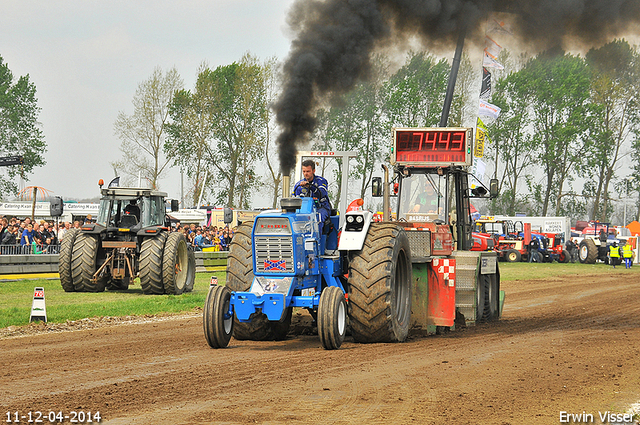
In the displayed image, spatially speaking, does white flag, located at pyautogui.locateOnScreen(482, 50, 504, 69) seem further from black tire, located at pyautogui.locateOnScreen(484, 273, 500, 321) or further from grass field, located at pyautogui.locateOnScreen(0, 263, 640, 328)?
black tire, located at pyautogui.locateOnScreen(484, 273, 500, 321)

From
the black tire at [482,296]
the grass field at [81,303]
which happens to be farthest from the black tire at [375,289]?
the grass field at [81,303]

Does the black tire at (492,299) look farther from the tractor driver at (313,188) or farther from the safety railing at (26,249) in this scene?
the safety railing at (26,249)

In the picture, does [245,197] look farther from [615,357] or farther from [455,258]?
[615,357]

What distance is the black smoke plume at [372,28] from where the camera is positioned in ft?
33.6

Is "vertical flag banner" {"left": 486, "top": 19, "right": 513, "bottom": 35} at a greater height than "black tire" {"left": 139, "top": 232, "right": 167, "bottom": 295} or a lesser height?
greater

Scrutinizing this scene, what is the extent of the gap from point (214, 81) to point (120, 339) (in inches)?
1541

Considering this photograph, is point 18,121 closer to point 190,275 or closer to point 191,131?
point 191,131

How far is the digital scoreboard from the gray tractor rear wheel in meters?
4.76

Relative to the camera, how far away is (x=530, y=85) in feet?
166

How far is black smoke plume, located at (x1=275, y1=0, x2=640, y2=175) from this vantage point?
1024 cm

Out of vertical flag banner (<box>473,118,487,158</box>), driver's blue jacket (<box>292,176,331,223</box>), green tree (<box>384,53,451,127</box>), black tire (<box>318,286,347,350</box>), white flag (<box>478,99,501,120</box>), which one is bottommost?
black tire (<box>318,286,347,350</box>)

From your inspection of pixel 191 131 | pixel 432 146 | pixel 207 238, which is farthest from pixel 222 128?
pixel 432 146

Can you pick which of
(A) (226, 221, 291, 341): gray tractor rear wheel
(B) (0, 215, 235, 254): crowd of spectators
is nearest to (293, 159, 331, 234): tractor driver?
(A) (226, 221, 291, 341): gray tractor rear wheel

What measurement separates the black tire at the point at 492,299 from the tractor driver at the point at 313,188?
186 inches
